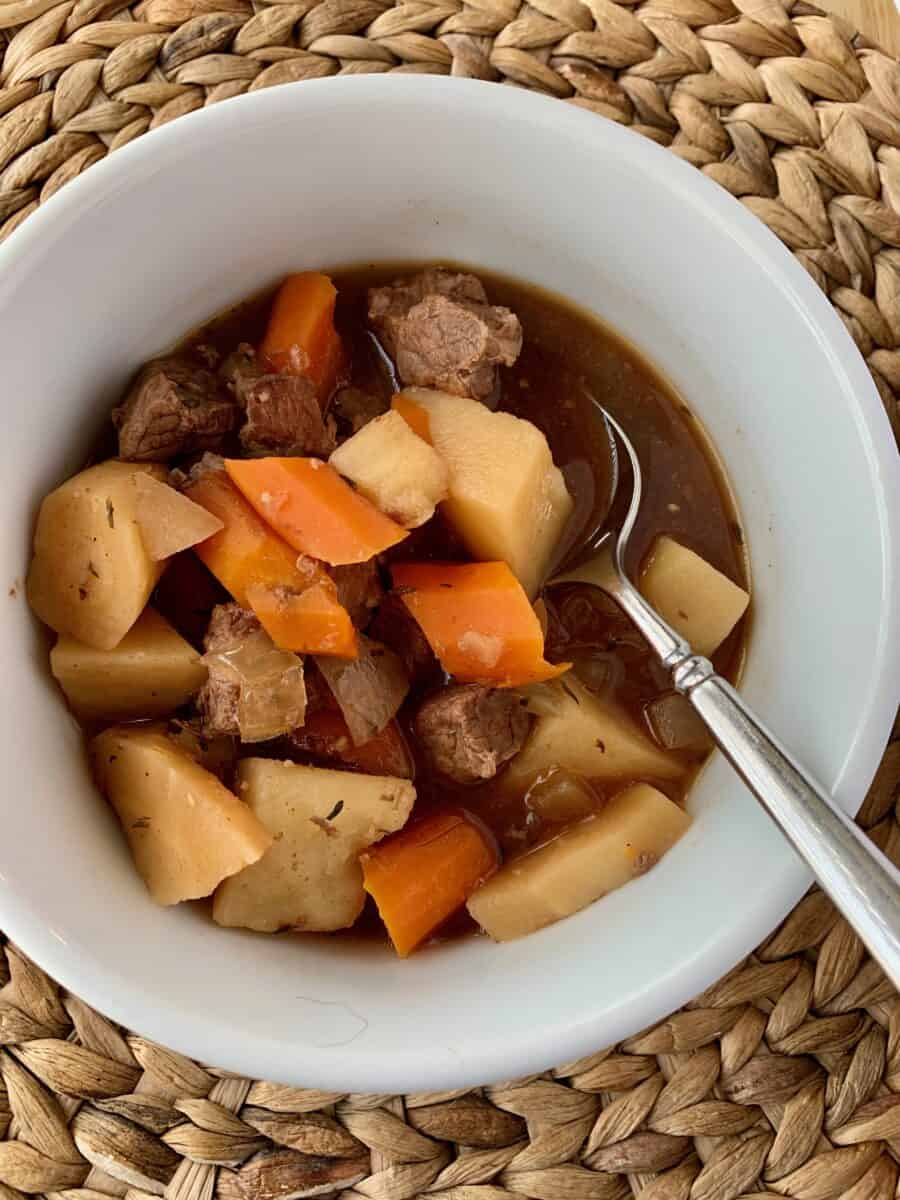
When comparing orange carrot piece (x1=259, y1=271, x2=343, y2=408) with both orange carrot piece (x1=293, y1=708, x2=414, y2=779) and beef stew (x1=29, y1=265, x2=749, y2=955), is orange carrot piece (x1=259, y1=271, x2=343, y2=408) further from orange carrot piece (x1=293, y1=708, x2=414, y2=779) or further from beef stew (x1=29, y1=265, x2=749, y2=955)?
orange carrot piece (x1=293, y1=708, x2=414, y2=779)

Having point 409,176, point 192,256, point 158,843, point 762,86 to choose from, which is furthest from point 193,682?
point 762,86

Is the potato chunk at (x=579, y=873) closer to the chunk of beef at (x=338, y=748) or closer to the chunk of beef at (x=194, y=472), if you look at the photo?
the chunk of beef at (x=338, y=748)

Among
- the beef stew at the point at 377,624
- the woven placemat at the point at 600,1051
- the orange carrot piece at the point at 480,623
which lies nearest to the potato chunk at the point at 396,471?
the beef stew at the point at 377,624

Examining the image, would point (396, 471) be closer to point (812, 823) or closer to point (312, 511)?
point (312, 511)

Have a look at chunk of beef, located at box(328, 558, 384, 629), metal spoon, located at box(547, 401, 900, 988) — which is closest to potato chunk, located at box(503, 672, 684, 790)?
metal spoon, located at box(547, 401, 900, 988)

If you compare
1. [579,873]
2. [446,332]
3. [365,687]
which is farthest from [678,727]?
[446,332]
